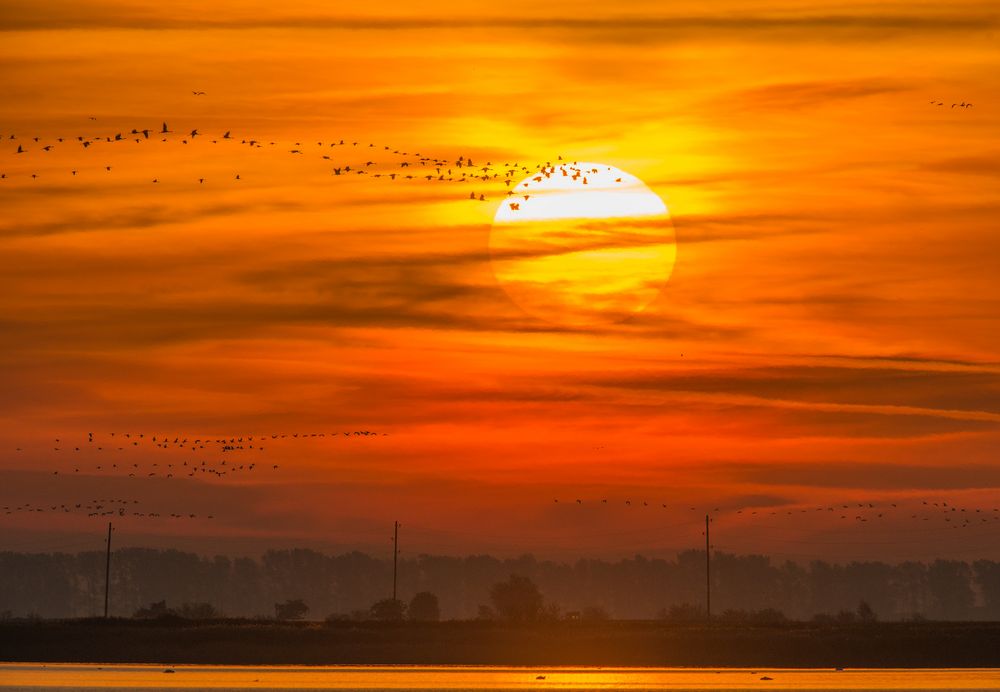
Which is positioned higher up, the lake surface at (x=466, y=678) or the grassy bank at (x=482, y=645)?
the grassy bank at (x=482, y=645)

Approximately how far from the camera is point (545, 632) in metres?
191

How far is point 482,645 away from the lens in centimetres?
17612

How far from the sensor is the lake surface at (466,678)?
119875 millimetres

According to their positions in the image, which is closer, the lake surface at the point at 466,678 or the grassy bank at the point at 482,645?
the lake surface at the point at 466,678

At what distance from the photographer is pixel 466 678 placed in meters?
131

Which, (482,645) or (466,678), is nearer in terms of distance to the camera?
(466,678)

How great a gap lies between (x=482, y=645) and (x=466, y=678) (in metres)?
45.1

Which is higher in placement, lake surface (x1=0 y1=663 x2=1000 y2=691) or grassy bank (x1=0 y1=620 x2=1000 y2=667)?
grassy bank (x1=0 y1=620 x2=1000 y2=667)

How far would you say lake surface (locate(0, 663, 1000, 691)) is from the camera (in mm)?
119875

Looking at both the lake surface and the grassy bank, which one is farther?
the grassy bank

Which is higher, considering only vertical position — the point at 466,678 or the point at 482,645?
the point at 482,645

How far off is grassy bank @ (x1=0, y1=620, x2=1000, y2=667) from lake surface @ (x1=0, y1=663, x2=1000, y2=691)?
12.0 metres

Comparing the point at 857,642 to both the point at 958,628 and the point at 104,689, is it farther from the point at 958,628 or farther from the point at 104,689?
the point at 104,689

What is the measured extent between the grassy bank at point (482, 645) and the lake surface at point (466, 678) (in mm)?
12005
